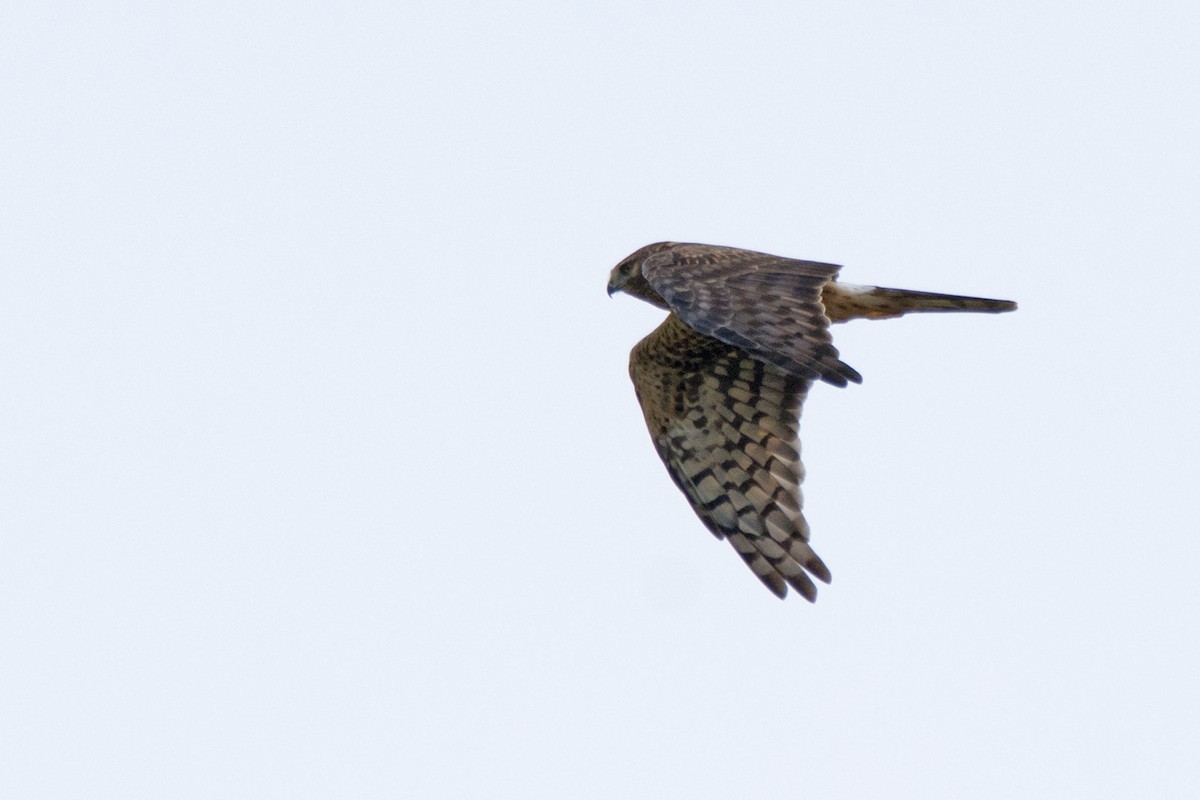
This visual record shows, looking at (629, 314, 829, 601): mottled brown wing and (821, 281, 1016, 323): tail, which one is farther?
(629, 314, 829, 601): mottled brown wing

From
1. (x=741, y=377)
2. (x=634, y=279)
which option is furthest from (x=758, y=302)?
(x=634, y=279)

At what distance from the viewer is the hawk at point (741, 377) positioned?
27.6ft

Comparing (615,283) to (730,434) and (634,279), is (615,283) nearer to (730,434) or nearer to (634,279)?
(634,279)

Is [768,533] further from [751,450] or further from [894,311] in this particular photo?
[894,311]

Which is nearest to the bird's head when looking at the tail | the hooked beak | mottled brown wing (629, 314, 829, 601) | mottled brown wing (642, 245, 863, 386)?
the hooked beak

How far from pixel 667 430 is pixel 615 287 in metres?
0.84

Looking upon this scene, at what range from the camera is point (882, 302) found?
9.31m

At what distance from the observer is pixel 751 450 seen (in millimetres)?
9719

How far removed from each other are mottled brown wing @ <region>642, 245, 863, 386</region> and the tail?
1.45 feet

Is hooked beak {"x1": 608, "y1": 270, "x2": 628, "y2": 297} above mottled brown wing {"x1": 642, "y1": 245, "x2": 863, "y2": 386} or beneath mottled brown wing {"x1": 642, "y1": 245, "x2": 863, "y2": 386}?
above

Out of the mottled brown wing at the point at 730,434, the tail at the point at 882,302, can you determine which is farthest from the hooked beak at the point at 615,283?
the tail at the point at 882,302

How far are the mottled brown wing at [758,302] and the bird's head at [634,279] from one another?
2.47 feet

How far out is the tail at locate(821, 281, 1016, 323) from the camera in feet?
29.9

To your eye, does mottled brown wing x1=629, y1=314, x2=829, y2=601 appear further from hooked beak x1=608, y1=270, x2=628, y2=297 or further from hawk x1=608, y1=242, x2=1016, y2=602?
hooked beak x1=608, y1=270, x2=628, y2=297
